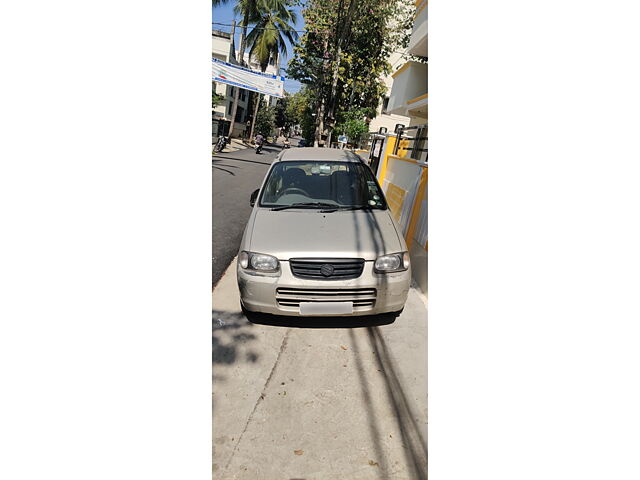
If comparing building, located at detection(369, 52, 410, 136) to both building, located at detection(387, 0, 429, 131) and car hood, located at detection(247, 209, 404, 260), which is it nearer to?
building, located at detection(387, 0, 429, 131)

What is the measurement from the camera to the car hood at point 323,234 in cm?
330

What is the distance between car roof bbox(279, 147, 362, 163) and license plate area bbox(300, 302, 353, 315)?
2269 mm

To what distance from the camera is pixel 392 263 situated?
3406 millimetres

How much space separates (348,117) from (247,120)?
28.4 meters

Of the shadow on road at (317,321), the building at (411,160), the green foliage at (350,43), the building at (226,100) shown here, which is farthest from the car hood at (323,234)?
the building at (226,100)

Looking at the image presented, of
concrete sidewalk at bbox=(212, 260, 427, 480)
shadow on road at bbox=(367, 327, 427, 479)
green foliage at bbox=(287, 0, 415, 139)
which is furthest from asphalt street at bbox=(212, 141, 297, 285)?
green foliage at bbox=(287, 0, 415, 139)

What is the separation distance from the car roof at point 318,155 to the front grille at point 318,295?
7.23 feet

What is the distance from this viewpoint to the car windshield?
13.8 ft

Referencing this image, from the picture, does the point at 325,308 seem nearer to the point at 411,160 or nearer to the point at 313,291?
the point at 313,291

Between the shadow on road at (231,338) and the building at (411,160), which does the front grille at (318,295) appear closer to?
the shadow on road at (231,338)

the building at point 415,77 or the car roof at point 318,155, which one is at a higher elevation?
the building at point 415,77

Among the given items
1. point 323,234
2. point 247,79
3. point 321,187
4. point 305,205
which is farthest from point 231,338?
point 247,79

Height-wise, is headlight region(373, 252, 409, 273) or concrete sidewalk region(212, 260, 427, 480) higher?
headlight region(373, 252, 409, 273)
